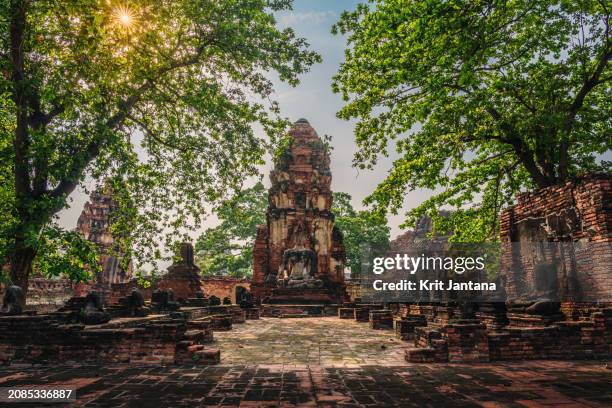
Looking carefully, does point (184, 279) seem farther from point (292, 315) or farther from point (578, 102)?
point (578, 102)

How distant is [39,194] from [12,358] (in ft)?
11.4

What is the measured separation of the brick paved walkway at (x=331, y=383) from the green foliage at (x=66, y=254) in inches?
66.8

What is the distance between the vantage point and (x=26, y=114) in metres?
8.20

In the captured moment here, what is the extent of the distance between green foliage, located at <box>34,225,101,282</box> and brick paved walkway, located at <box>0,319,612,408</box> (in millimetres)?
1698

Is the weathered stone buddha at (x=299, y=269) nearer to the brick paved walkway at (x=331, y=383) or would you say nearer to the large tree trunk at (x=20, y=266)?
the large tree trunk at (x=20, y=266)

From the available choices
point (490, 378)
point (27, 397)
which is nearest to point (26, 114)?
point (27, 397)

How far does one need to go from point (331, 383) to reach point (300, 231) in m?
20.3

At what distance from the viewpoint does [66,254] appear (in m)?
7.52

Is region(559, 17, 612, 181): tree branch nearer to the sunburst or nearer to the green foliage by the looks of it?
the sunburst

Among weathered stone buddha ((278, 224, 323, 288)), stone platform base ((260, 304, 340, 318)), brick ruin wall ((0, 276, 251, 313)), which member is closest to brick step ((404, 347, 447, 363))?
stone platform base ((260, 304, 340, 318))

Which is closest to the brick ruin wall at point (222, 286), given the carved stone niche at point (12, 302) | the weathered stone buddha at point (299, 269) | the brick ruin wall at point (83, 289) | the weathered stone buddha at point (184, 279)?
the brick ruin wall at point (83, 289)

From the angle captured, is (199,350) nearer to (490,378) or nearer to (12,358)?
(12,358)

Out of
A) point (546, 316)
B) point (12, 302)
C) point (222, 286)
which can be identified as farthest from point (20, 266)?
point (222, 286)

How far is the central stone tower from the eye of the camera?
23.2 meters
